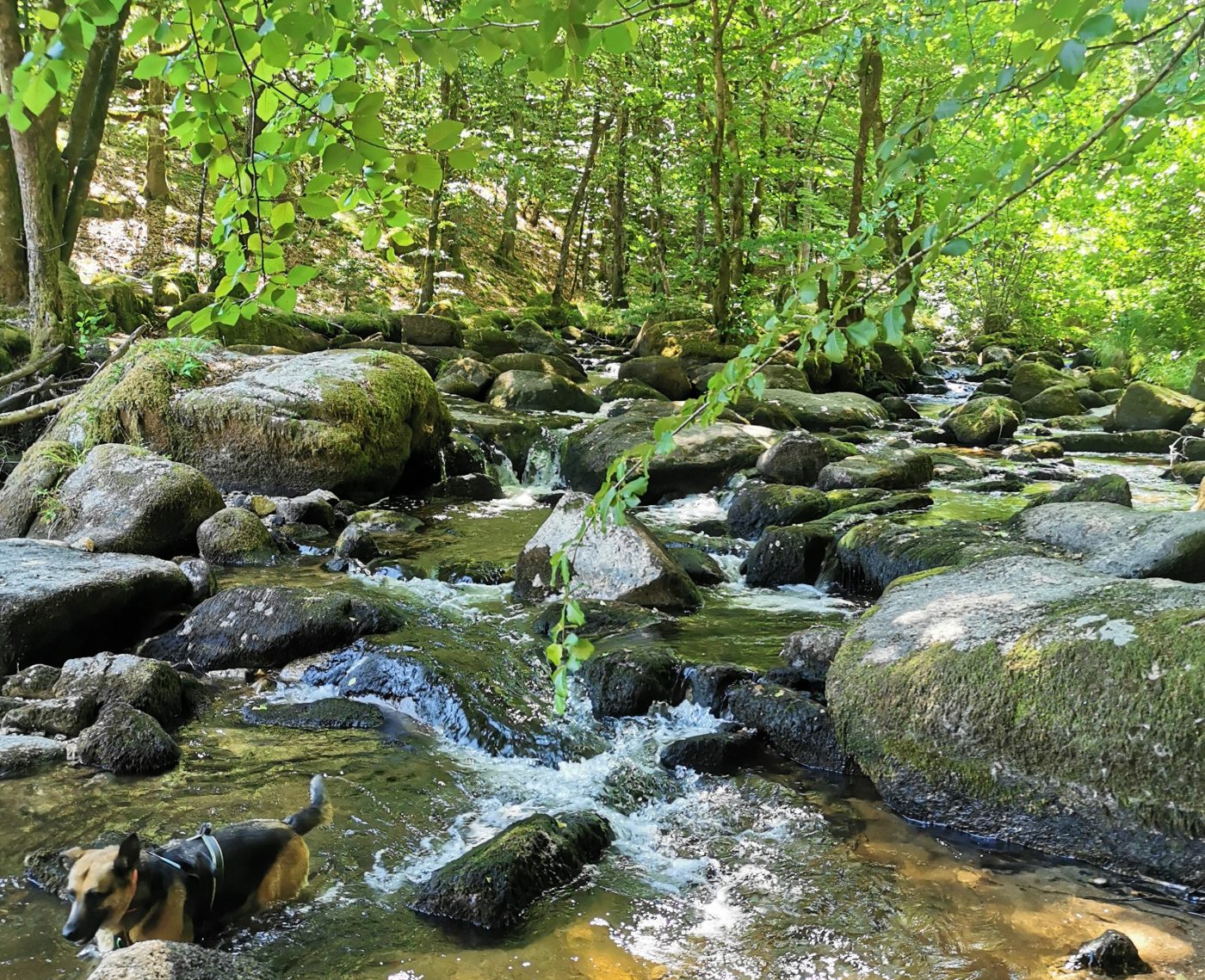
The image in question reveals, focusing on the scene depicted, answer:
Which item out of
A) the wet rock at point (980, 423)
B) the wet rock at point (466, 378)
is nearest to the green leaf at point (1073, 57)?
the wet rock at point (980, 423)

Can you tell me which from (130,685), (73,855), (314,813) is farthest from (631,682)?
(73,855)

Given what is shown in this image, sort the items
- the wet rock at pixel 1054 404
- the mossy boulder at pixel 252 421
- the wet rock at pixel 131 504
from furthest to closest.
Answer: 1. the wet rock at pixel 1054 404
2. the mossy boulder at pixel 252 421
3. the wet rock at pixel 131 504

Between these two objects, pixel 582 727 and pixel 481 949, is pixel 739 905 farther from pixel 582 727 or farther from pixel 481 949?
pixel 582 727

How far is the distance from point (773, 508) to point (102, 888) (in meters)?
7.48

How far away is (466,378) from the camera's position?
636 inches

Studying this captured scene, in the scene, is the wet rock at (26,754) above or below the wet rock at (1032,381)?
below

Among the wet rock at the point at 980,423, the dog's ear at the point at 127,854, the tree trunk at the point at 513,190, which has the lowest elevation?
the dog's ear at the point at 127,854

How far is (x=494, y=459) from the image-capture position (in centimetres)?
1279

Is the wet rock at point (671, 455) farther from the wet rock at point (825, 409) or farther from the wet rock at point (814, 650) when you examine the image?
the wet rock at point (814, 650)

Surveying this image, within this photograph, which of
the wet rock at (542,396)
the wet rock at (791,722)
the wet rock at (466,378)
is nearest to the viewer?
the wet rock at (791,722)

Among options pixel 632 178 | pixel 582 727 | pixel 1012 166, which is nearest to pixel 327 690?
pixel 582 727

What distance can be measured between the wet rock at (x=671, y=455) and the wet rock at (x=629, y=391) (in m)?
3.74

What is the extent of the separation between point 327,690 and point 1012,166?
5.46 metres

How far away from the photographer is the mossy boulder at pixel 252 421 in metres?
10.1
